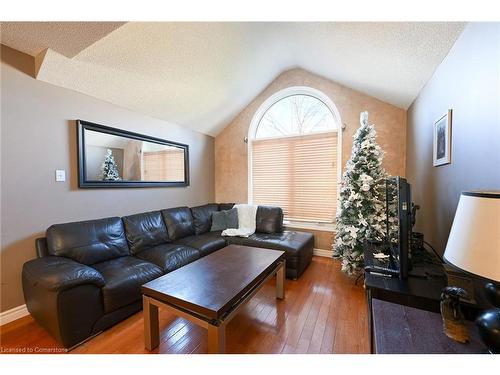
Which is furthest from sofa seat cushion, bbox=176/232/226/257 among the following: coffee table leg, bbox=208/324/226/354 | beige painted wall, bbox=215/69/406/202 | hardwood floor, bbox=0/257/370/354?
coffee table leg, bbox=208/324/226/354

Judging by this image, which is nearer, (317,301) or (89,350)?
(89,350)

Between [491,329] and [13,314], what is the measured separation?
3254mm

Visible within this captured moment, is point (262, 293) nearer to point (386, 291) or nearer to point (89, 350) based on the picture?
point (386, 291)

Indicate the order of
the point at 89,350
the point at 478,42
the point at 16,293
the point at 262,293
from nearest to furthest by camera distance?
the point at 478,42
the point at 89,350
the point at 16,293
the point at 262,293

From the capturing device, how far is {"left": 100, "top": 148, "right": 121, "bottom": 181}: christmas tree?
2.49m

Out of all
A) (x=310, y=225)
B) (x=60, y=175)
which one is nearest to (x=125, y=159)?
(x=60, y=175)

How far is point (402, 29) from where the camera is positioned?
1.56 metres

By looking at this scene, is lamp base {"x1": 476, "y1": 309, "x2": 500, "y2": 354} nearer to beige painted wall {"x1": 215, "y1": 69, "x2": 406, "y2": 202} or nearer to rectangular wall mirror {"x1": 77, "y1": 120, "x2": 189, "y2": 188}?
beige painted wall {"x1": 215, "y1": 69, "x2": 406, "y2": 202}

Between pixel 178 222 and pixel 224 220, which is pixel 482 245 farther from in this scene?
pixel 224 220

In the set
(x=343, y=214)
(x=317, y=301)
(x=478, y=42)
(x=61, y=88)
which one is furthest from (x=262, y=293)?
(x=61, y=88)

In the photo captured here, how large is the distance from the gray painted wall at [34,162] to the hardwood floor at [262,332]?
0.59 metres

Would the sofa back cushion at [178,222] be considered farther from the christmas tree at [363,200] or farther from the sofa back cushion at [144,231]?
the christmas tree at [363,200]
